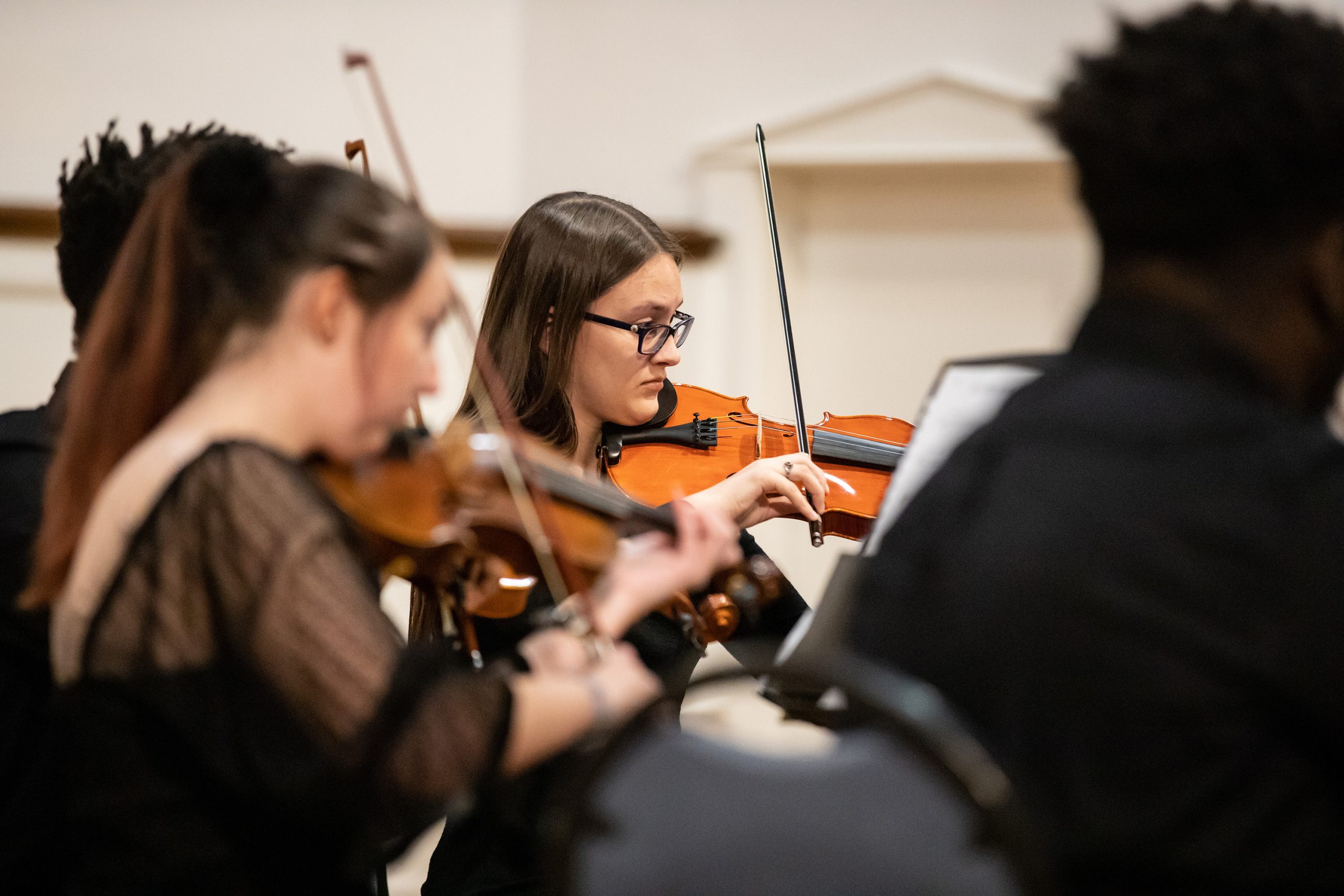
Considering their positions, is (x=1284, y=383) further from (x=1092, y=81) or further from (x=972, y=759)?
(x=972, y=759)

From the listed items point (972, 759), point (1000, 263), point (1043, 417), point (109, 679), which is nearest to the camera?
point (972, 759)

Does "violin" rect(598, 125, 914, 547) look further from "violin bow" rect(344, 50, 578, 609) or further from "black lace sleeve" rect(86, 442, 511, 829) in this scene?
"black lace sleeve" rect(86, 442, 511, 829)

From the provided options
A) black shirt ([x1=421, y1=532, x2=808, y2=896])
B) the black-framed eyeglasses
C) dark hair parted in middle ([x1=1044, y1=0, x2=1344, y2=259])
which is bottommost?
black shirt ([x1=421, y1=532, x2=808, y2=896])

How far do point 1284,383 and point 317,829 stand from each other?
783 mm

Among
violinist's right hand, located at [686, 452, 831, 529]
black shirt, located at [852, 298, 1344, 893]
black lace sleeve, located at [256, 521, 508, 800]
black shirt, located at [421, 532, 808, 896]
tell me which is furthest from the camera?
violinist's right hand, located at [686, 452, 831, 529]

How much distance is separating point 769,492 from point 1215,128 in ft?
3.11

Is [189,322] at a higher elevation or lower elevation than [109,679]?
higher

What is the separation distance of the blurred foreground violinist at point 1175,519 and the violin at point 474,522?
317 mm

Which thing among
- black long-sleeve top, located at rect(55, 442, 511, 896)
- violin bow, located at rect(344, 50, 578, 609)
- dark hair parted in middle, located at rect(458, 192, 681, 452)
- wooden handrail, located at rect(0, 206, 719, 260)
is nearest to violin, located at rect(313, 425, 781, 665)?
violin bow, located at rect(344, 50, 578, 609)

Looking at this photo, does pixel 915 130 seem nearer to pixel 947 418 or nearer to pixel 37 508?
pixel 947 418

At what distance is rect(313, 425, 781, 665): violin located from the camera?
1.09 m

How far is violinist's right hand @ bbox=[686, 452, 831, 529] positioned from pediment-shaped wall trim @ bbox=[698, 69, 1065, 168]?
5.38 ft

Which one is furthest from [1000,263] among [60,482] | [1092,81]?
[60,482]

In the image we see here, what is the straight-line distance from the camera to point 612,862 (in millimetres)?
802
